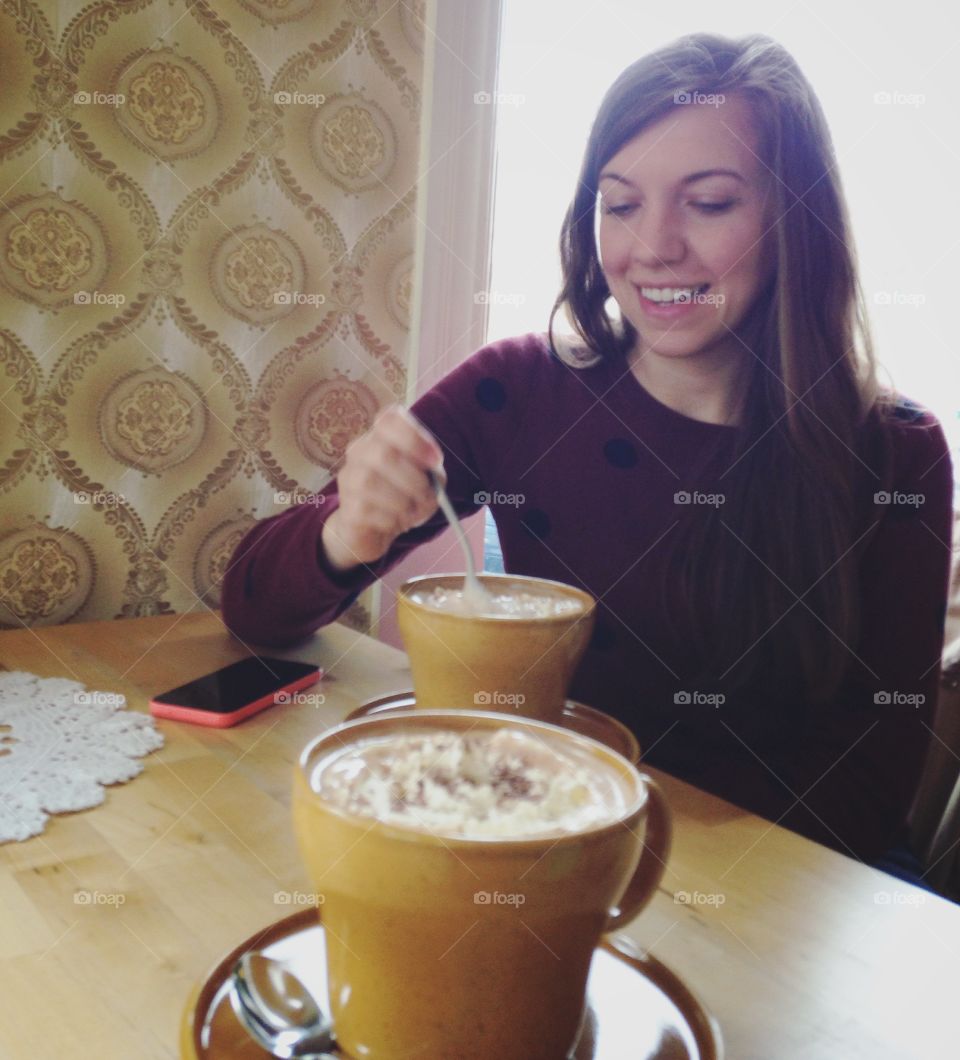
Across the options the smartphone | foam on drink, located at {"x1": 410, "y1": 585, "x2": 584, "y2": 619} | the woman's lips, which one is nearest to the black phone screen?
the smartphone

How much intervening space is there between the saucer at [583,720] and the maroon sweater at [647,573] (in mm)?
275

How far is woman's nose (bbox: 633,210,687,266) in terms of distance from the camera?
45.3 inches

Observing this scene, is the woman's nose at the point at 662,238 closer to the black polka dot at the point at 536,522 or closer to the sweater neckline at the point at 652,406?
the sweater neckline at the point at 652,406

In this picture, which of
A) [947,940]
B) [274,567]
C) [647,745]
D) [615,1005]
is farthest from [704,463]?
[615,1005]

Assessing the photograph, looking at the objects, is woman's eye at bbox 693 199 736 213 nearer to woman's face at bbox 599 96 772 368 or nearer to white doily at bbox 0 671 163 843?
woman's face at bbox 599 96 772 368

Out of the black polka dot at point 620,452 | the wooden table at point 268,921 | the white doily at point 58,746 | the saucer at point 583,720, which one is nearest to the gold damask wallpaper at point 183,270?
the white doily at point 58,746

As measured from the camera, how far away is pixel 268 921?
521 mm

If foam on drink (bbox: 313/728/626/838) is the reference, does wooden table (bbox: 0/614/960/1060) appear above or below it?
below

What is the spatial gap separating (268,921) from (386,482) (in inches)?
19.4

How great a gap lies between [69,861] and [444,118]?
4.69 feet

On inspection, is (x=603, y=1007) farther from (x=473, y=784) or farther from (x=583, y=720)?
(x=583, y=720)

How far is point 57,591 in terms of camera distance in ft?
4.04

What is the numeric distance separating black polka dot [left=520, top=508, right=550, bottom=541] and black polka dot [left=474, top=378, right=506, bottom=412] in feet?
0.55

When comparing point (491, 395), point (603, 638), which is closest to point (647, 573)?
point (603, 638)
